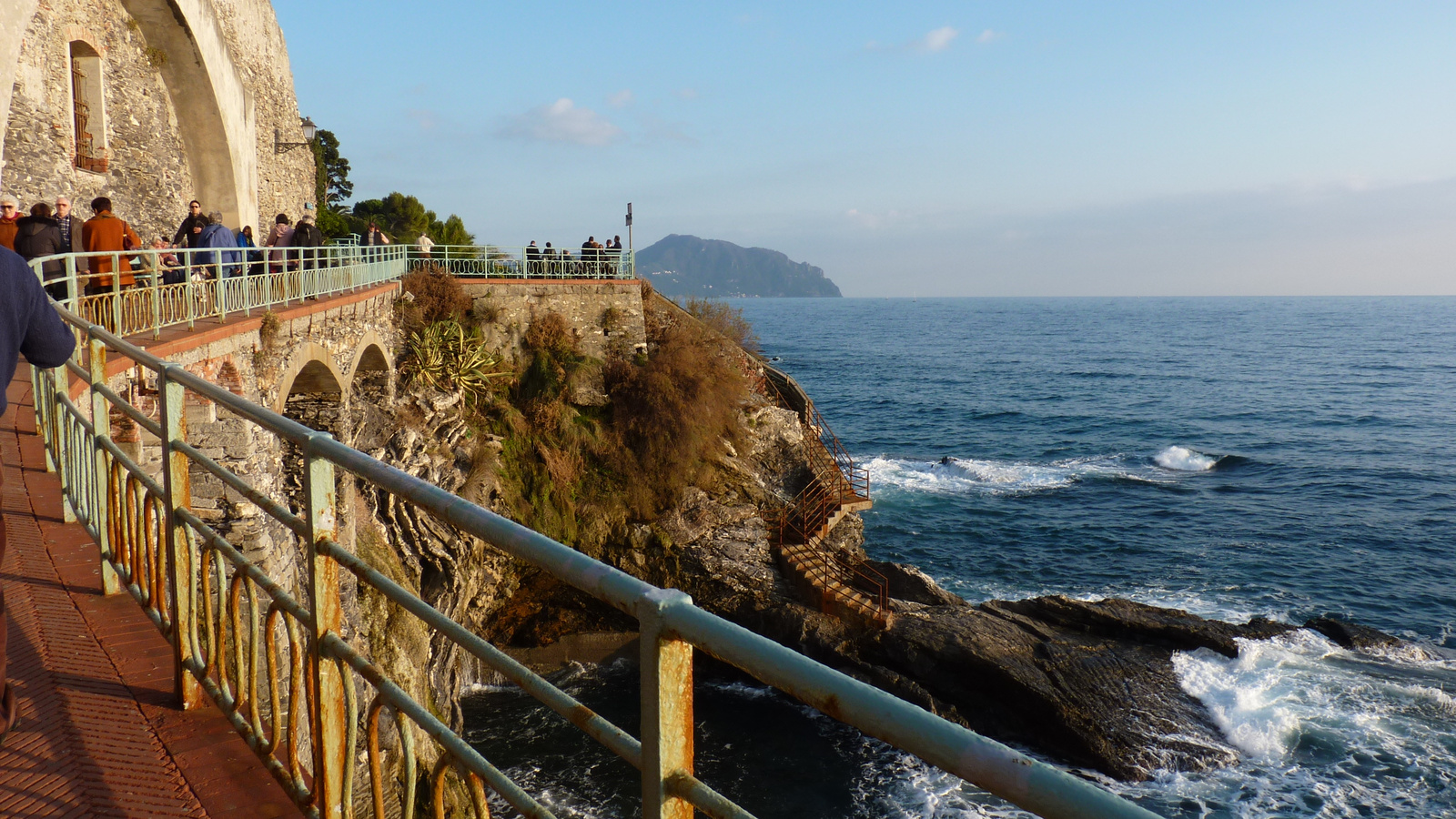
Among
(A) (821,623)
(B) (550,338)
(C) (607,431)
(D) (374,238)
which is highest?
(D) (374,238)

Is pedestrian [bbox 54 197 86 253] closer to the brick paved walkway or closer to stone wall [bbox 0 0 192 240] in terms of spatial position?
stone wall [bbox 0 0 192 240]

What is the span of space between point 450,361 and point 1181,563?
22.1m

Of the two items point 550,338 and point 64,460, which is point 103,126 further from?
point 64,460

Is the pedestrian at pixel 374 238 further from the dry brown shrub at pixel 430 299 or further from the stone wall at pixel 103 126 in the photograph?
the stone wall at pixel 103 126

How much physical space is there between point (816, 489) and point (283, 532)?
15.1 m

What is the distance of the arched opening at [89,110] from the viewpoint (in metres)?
17.8

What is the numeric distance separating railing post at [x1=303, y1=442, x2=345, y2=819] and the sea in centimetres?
1424

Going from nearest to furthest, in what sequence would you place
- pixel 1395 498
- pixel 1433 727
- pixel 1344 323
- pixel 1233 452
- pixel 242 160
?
pixel 1433 727 → pixel 242 160 → pixel 1395 498 → pixel 1233 452 → pixel 1344 323

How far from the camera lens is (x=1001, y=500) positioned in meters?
33.8

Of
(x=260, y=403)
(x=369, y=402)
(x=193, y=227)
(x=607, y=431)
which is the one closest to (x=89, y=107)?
(x=193, y=227)

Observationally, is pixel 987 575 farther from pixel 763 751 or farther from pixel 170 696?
pixel 170 696

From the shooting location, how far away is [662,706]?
4.60 ft

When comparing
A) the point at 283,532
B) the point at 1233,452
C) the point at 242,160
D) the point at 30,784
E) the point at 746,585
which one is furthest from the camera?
the point at 1233,452

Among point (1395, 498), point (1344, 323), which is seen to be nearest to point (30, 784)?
point (1395, 498)
